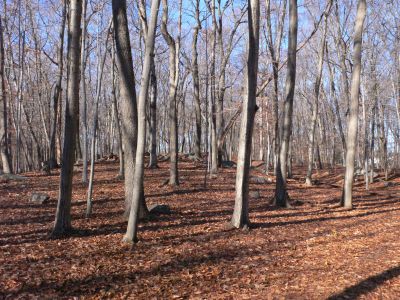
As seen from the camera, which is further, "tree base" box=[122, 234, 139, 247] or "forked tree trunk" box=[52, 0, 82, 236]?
"forked tree trunk" box=[52, 0, 82, 236]

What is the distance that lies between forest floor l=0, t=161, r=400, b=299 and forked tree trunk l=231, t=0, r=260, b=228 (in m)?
0.67

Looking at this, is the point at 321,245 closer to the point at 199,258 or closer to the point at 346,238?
the point at 346,238

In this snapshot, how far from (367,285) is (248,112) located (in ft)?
14.2

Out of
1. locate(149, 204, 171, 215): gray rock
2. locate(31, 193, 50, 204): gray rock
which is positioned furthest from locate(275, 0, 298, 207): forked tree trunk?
locate(31, 193, 50, 204): gray rock

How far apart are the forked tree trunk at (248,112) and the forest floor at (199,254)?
26.4 inches

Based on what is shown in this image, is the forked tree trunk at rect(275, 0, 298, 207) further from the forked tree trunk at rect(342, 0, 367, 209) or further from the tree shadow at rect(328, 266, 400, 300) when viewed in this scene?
the tree shadow at rect(328, 266, 400, 300)

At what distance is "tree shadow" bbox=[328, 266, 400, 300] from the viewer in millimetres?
4965

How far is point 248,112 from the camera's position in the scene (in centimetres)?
848

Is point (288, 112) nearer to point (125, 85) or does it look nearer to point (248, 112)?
point (248, 112)

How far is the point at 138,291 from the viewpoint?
16.4 feet

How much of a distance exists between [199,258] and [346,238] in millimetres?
3591

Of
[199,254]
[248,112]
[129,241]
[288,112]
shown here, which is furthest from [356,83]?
[129,241]

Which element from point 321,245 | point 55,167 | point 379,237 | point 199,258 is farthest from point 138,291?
point 55,167

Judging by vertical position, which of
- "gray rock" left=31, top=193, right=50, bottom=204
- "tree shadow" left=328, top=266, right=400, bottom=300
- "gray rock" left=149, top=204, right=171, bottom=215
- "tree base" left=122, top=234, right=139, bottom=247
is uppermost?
"gray rock" left=31, top=193, right=50, bottom=204
